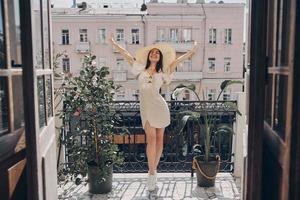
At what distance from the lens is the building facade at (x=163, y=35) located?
45.0ft

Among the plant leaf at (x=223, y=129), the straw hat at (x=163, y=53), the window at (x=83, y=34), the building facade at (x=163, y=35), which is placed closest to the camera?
the straw hat at (x=163, y=53)

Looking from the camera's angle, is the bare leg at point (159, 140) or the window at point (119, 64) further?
the window at point (119, 64)

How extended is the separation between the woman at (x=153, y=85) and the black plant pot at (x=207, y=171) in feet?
1.48

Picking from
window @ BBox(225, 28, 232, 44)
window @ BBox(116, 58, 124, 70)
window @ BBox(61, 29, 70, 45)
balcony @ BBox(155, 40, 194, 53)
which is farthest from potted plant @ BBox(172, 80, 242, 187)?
window @ BBox(61, 29, 70, 45)

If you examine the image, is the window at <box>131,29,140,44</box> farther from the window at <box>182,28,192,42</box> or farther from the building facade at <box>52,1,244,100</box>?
the window at <box>182,28,192,42</box>

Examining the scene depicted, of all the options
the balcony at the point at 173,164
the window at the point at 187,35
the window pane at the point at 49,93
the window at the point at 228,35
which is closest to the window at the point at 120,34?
the window at the point at 187,35

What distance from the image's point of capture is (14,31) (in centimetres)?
165

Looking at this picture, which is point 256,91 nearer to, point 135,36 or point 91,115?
point 91,115

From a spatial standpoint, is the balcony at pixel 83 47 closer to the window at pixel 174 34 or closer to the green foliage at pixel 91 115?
the window at pixel 174 34

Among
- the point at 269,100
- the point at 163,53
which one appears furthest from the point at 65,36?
the point at 269,100

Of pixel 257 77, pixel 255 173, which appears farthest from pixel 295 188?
A: pixel 257 77

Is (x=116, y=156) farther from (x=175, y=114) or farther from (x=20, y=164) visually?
(x=20, y=164)

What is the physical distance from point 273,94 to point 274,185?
0.42 meters

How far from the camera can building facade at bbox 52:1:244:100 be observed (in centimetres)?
1370
